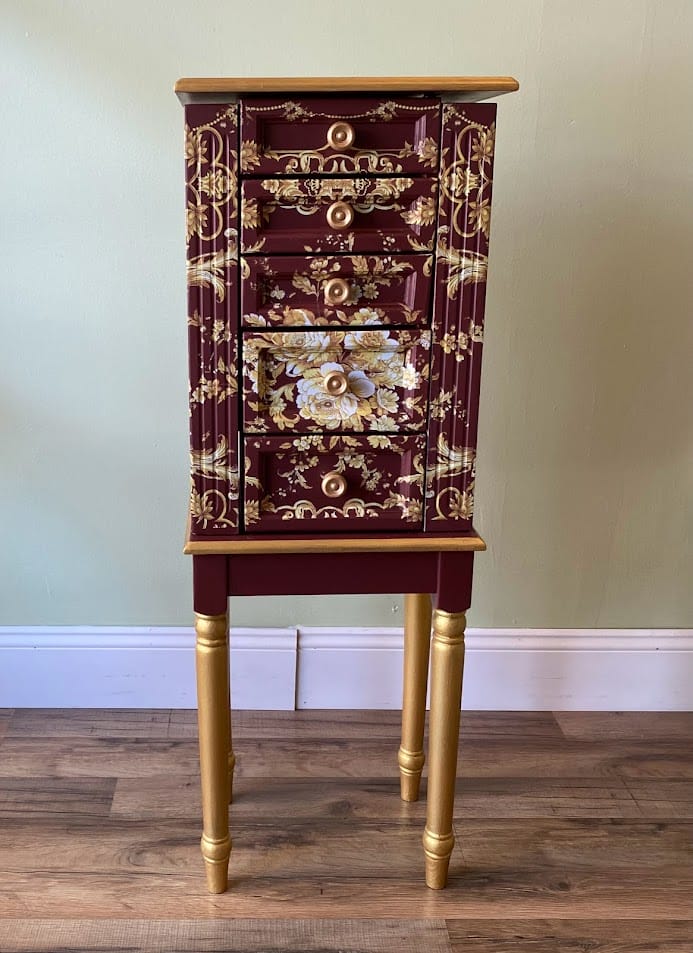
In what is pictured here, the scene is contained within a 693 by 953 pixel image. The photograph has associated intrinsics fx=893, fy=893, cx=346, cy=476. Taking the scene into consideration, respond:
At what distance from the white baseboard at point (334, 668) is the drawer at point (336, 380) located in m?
0.74

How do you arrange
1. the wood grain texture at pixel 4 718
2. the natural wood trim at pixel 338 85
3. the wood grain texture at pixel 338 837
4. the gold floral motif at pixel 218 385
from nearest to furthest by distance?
the natural wood trim at pixel 338 85
the gold floral motif at pixel 218 385
the wood grain texture at pixel 338 837
the wood grain texture at pixel 4 718

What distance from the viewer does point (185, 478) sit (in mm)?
1800

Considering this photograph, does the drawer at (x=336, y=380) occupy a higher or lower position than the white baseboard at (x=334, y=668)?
higher

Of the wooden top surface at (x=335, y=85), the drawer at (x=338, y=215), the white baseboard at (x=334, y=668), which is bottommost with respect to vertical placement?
the white baseboard at (x=334, y=668)

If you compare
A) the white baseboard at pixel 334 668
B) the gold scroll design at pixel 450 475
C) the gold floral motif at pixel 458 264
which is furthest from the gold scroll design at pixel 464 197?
the white baseboard at pixel 334 668

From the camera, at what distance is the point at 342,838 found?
1516mm

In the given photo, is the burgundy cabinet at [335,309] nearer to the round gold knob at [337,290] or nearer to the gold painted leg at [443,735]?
the round gold knob at [337,290]

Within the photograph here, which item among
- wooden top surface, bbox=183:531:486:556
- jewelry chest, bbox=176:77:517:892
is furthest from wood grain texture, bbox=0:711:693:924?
wooden top surface, bbox=183:531:486:556

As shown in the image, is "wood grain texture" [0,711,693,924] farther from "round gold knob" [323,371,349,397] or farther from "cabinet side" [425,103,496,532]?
"round gold knob" [323,371,349,397]

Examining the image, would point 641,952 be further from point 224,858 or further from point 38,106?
point 38,106

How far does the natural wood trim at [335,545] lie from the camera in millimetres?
1259

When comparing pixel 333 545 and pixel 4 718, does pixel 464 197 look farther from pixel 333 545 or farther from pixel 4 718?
pixel 4 718

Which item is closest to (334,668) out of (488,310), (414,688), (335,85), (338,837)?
(414,688)

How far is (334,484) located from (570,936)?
75 centimetres
